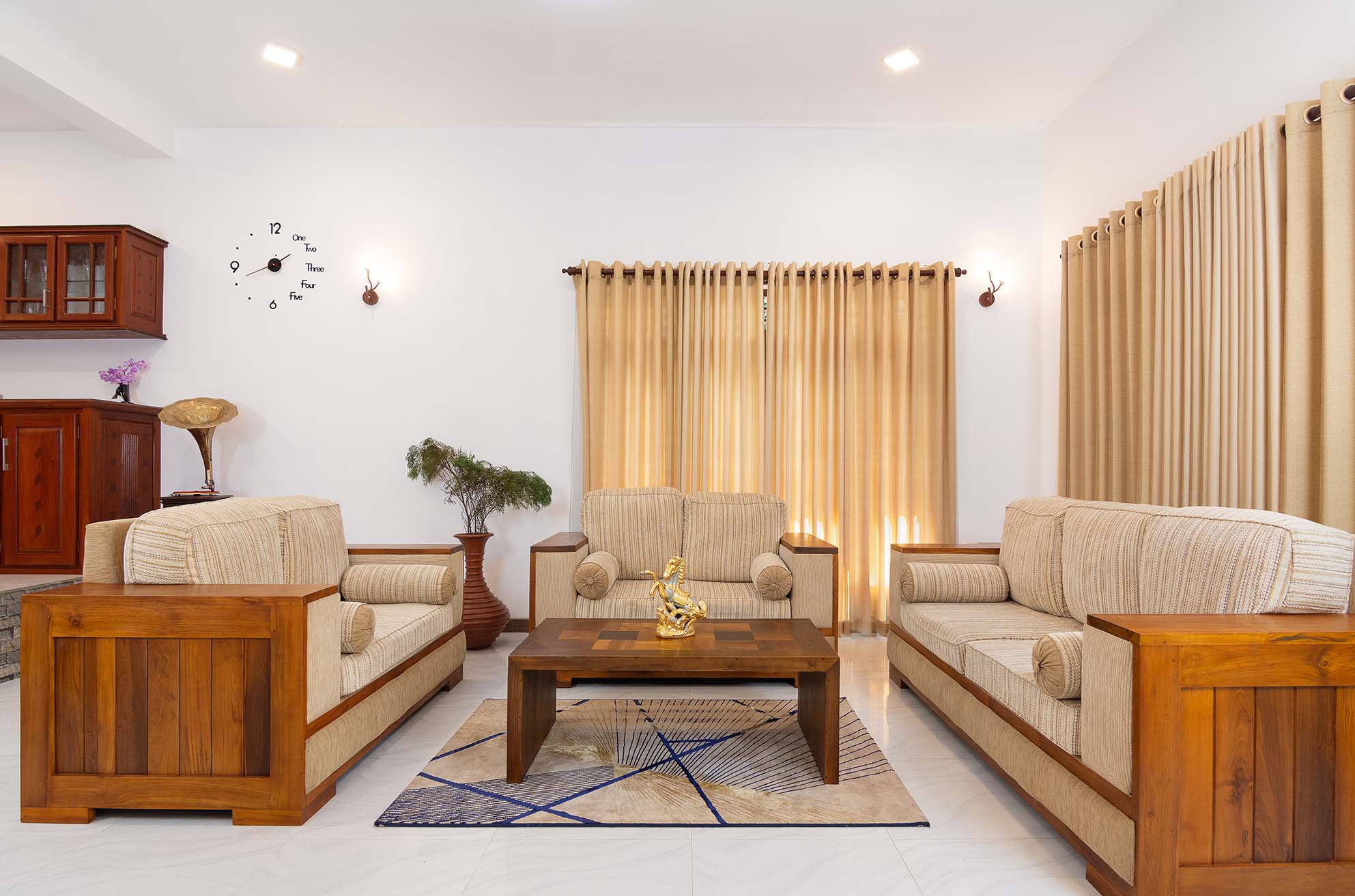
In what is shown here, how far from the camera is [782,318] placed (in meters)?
4.76

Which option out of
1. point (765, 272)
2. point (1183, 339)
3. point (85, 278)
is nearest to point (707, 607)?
point (765, 272)

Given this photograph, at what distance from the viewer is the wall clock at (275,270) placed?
4.88 metres

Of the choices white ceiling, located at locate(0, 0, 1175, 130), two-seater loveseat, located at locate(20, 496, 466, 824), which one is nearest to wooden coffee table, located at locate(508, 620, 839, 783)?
two-seater loveseat, located at locate(20, 496, 466, 824)

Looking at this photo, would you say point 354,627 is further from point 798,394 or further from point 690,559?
point 798,394

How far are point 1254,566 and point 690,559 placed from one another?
8.57 feet

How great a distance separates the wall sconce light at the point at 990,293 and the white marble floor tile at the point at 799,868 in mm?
3716

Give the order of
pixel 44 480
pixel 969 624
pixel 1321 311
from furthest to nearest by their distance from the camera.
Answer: pixel 44 480, pixel 969 624, pixel 1321 311

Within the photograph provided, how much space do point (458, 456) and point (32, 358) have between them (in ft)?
9.70

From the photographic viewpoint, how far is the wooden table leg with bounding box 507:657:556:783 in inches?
96.3

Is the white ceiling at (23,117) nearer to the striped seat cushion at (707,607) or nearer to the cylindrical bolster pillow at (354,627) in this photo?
the cylindrical bolster pillow at (354,627)

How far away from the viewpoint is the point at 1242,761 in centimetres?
170

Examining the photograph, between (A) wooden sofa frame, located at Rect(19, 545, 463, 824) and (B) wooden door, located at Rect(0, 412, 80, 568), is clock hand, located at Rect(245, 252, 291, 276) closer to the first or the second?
(B) wooden door, located at Rect(0, 412, 80, 568)

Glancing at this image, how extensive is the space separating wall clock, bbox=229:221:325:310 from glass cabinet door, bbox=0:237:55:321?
0.98 meters

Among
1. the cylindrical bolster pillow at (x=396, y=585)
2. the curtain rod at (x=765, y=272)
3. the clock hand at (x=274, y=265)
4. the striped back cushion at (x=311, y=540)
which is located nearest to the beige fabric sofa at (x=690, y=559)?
the cylindrical bolster pillow at (x=396, y=585)
